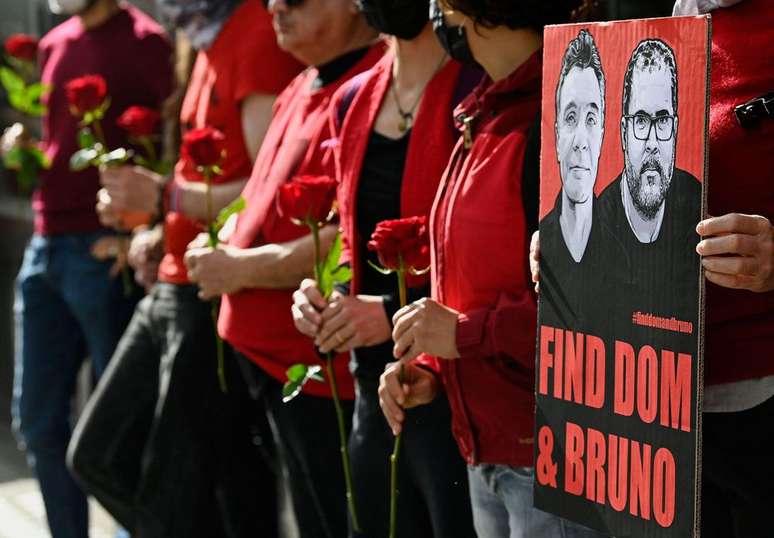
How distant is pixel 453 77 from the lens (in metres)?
2.89

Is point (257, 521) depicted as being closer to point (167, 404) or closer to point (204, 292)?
point (167, 404)

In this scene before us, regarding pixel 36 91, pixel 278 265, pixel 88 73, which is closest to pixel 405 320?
pixel 278 265

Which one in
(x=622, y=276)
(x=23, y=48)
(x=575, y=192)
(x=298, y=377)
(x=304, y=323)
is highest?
(x=23, y=48)

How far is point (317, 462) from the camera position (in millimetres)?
3436

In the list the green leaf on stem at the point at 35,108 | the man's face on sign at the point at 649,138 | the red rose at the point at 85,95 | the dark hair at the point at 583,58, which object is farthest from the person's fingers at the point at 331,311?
the green leaf on stem at the point at 35,108

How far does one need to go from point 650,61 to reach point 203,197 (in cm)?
210

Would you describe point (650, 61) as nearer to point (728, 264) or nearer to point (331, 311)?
point (728, 264)

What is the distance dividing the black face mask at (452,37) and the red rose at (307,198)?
1.21ft

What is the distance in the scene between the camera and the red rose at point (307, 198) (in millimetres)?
2807

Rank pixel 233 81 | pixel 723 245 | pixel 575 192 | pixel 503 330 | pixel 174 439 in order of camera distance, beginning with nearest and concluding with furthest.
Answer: pixel 723 245 → pixel 575 192 → pixel 503 330 → pixel 233 81 → pixel 174 439

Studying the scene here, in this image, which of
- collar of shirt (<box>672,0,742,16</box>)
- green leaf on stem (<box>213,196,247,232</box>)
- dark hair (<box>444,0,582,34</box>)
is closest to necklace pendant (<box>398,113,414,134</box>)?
dark hair (<box>444,0,582,34</box>)

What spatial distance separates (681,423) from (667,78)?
1.46 feet

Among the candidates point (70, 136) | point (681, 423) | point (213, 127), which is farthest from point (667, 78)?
point (70, 136)

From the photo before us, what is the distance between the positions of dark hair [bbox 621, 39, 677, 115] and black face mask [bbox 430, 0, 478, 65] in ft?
2.12
